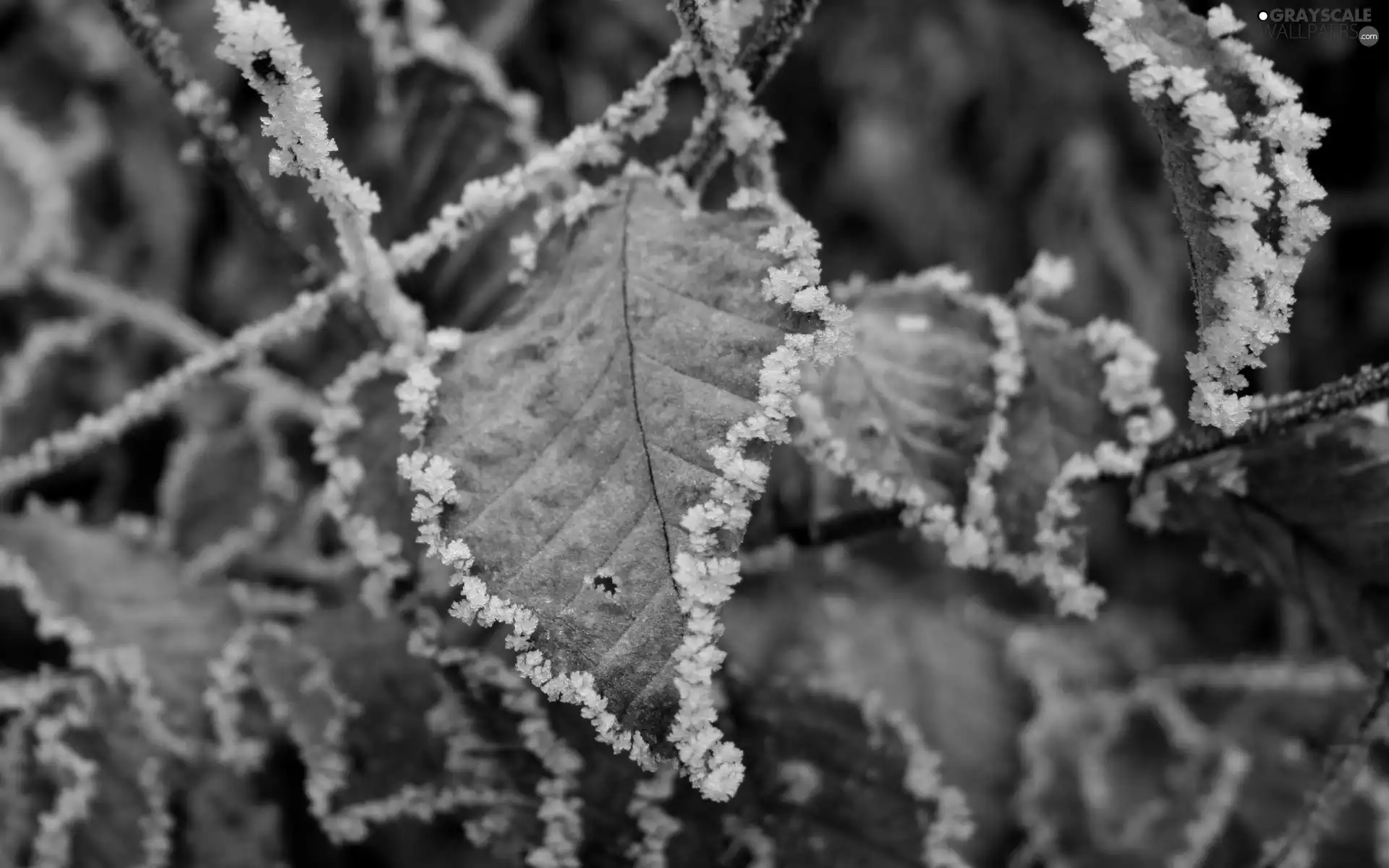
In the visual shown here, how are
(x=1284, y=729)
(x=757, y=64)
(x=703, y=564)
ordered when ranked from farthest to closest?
(x=1284, y=729) → (x=757, y=64) → (x=703, y=564)

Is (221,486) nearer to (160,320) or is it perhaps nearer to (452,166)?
(160,320)

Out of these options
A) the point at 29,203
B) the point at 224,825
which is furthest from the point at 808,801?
the point at 29,203

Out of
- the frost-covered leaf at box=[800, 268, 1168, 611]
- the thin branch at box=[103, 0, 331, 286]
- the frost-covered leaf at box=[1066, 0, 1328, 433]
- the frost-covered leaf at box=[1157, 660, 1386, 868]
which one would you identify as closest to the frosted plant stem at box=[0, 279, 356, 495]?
the thin branch at box=[103, 0, 331, 286]

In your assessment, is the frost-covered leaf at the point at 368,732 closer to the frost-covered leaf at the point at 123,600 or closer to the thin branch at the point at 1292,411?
the frost-covered leaf at the point at 123,600

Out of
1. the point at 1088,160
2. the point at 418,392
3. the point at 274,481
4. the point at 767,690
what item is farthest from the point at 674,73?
the point at 1088,160

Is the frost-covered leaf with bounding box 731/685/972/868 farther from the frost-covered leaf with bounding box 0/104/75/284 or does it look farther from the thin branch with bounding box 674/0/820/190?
the frost-covered leaf with bounding box 0/104/75/284

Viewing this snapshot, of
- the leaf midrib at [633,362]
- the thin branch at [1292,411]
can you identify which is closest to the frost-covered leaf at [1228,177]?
the thin branch at [1292,411]
